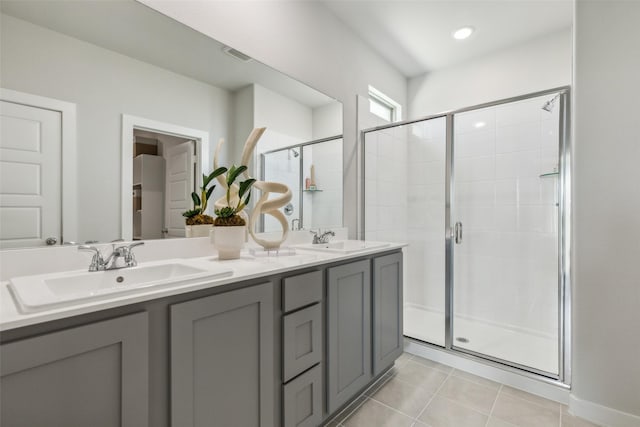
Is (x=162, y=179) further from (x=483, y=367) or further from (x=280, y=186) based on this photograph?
(x=483, y=367)

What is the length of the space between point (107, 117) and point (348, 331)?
4.82 feet

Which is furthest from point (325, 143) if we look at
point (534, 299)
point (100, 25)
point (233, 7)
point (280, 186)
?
point (534, 299)

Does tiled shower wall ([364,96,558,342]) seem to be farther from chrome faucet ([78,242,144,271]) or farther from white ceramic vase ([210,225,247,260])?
chrome faucet ([78,242,144,271])

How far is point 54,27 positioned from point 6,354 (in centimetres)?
109

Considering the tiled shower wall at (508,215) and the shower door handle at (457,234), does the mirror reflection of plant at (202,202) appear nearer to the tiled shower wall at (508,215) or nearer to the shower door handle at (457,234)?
the shower door handle at (457,234)

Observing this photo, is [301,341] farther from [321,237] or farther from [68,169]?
[68,169]

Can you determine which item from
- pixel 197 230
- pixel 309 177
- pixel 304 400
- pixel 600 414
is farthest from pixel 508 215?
pixel 197 230

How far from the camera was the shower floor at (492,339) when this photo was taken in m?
2.09

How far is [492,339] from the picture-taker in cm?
243

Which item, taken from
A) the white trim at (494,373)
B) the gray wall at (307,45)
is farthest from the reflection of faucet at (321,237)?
the white trim at (494,373)

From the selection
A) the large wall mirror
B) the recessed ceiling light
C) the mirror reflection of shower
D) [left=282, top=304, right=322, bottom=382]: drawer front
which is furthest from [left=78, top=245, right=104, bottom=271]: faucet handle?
the recessed ceiling light

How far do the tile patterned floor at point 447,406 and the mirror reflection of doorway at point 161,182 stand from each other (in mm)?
1299

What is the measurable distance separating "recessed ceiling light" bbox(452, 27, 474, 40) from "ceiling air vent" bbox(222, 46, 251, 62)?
1.86 metres

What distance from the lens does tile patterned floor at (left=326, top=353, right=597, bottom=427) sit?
1.55 metres
